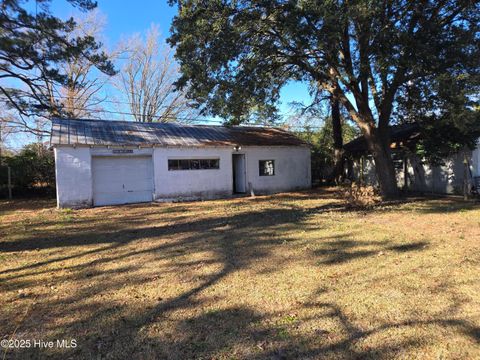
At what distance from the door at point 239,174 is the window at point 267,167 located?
1.17m

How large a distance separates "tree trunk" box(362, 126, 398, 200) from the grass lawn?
5899 mm

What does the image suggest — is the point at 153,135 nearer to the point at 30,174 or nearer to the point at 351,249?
the point at 30,174

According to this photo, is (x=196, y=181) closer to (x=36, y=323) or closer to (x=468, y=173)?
(x=468, y=173)

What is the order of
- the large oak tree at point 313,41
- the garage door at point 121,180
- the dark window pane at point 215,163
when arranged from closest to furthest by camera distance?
1. the large oak tree at point 313,41
2. the garage door at point 121,180
3. the dark window pane at point 215,163

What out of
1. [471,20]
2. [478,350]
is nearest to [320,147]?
[471,20]

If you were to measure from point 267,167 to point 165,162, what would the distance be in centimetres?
665

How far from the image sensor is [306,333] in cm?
362

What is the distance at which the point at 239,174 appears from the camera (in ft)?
70.8

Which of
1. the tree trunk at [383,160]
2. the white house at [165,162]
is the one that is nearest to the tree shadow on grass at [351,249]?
the tree trunk at [383,160]

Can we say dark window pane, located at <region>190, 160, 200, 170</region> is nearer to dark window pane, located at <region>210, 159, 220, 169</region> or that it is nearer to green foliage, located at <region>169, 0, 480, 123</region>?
dark window pane, located at <region>210, 159, 220, 169</region>

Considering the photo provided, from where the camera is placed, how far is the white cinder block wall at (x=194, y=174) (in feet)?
52.0

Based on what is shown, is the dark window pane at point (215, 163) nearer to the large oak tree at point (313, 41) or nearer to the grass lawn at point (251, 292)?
the large oak tree at point (313, 41)

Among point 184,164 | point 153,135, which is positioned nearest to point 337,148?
point 184,164

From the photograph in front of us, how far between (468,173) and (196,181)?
42.1 feet
